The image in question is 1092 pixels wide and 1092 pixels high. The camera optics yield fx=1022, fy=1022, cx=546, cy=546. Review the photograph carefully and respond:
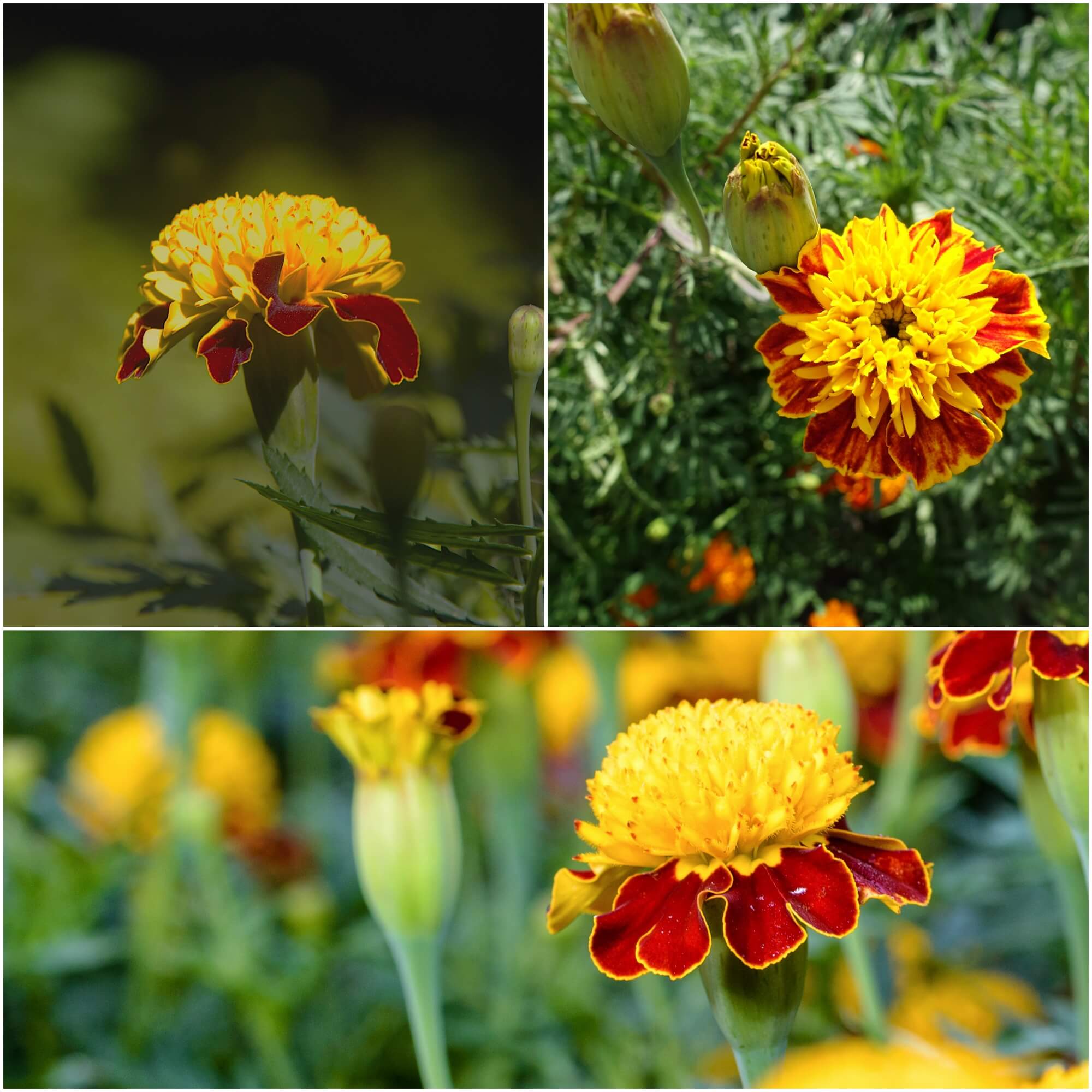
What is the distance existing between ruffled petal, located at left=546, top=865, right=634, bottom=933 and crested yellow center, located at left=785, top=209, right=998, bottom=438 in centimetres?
27

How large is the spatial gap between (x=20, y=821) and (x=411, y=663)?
27cm

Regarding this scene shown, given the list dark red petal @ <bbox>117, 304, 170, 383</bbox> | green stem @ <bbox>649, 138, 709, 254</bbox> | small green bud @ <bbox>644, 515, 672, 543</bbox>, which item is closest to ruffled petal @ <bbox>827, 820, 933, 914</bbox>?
small green bud @ <bbox>644, 515, 672, 543</bbox>

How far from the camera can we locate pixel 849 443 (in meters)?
0.56

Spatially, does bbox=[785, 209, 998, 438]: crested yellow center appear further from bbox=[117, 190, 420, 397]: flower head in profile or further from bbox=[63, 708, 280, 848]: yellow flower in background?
bbox=[63, 708, 280, 848]: yellow flower in background

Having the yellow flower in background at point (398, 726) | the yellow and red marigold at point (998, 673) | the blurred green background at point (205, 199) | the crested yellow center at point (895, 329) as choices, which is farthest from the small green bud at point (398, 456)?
the yellow and red marigold at point (998, 673)

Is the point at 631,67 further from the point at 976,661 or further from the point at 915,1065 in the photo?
the point at 915,1065

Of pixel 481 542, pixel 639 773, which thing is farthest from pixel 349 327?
pixel 639 773

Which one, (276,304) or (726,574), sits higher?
(276,304)

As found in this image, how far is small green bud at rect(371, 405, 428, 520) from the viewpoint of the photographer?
59cm

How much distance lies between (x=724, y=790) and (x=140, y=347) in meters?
0.40

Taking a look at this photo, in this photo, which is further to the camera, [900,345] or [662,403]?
[662,403]

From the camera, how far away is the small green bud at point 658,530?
66 cm

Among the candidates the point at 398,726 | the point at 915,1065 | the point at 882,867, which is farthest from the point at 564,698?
the point at 915,1065

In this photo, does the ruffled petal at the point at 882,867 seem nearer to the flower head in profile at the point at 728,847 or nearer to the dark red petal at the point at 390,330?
the flower head in profile at the point at 728,847
